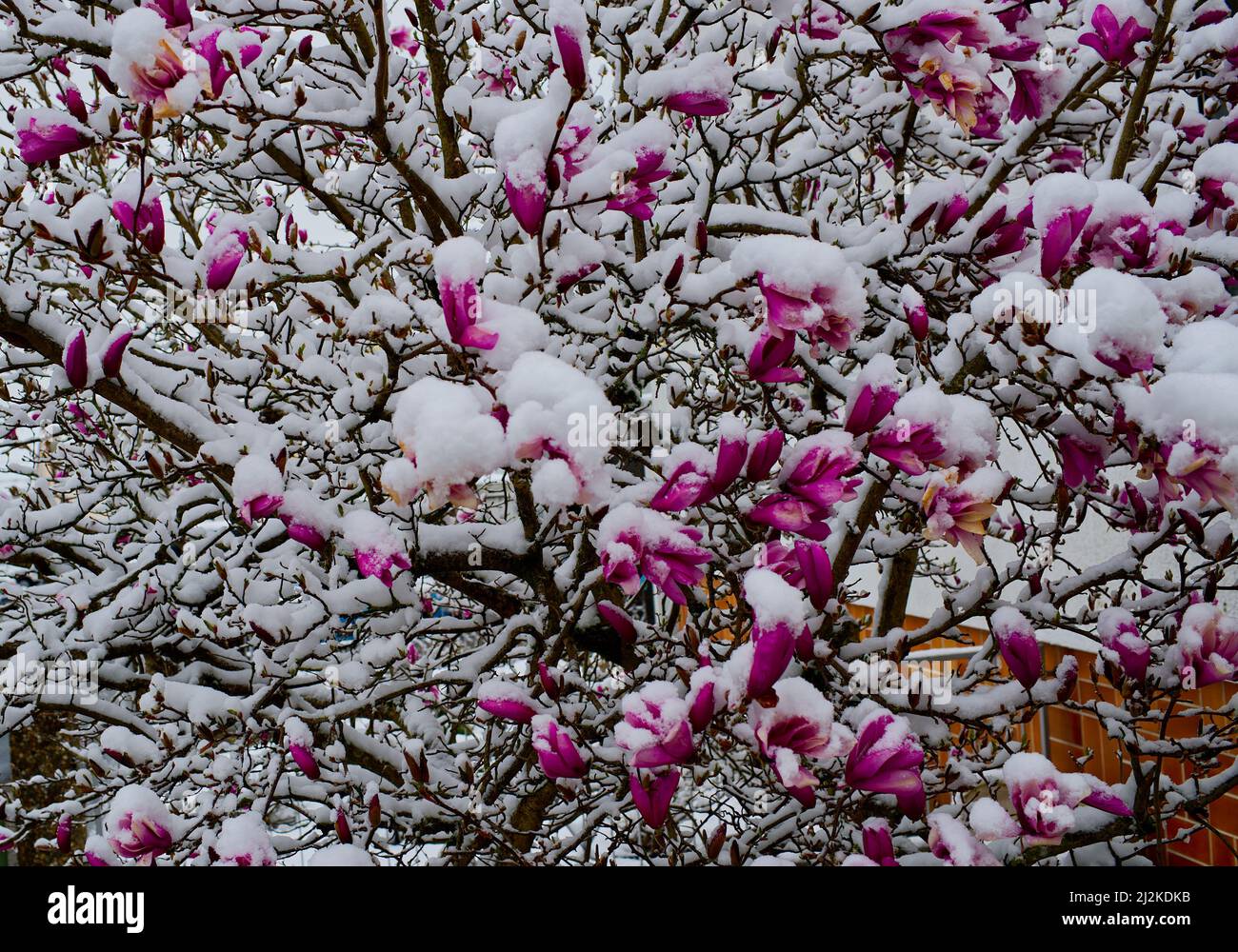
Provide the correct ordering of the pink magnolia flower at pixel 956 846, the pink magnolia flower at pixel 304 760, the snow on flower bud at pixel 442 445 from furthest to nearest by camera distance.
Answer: the pink magnolia flower at pixel 304 760, the pink magnolia flower at pixel 956 846, the snow on flower bud at pixel 442 445

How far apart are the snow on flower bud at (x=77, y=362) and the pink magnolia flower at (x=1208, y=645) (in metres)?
2.36

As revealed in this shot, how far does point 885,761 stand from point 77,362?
1708 mm

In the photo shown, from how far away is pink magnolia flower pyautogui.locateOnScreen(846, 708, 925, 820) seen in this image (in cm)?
136

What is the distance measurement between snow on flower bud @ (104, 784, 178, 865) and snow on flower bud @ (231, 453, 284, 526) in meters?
0.56

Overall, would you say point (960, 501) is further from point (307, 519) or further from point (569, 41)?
point (307, 519)

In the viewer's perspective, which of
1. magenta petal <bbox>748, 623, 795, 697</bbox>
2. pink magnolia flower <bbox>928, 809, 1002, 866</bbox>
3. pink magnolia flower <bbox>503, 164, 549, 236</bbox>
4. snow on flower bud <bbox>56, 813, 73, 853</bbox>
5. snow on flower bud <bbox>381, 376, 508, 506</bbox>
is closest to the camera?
snow on flower bud <bbox>381, 376, 508, 506</bbox>

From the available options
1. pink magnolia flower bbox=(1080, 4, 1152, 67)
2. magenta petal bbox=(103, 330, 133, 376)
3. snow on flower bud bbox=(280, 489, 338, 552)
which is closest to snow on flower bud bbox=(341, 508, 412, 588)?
snow on flower bud bbox=(280, 489, 338, 552)

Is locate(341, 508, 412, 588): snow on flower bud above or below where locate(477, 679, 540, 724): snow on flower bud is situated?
above

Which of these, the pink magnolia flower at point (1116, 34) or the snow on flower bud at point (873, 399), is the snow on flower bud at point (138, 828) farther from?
the pink magnolia flower at point (1116, 34)

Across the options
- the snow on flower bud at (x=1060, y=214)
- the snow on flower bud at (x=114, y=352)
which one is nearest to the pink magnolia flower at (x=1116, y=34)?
the snow on flower bud at (x=1060, y=214)

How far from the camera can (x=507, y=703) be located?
5.38ft

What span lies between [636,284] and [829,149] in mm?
812

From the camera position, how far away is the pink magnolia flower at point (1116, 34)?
1762mm

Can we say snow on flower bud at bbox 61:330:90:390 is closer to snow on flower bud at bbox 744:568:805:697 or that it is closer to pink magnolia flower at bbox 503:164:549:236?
pink magnolia flower at bbox 503:164:549:236
